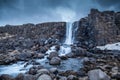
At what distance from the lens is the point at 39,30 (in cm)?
7038

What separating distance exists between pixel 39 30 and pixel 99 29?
2665cm

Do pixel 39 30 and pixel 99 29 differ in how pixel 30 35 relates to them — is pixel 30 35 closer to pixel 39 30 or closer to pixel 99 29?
pixel 39 30

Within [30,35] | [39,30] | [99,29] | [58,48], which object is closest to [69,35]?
[99,29]

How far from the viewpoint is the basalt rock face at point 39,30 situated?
63.1 meters

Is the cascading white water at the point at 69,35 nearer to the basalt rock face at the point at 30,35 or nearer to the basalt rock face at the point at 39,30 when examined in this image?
the basalt rock face at the point at 30,35

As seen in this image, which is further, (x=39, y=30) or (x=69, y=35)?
(x=39, y=30)

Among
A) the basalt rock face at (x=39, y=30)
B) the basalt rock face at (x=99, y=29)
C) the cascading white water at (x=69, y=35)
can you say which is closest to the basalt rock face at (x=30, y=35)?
the basalt rock face at (x=39, y=30)

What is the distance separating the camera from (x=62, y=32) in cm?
6128

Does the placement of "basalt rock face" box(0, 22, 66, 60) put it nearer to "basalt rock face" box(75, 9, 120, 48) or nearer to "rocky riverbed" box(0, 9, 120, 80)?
"rocky riverbed" box(0, 9, 120, 80)

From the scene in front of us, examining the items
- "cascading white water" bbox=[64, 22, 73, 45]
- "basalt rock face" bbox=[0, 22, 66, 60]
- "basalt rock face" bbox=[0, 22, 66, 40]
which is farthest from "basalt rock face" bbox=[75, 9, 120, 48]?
"basalt rock face" bbox=[0, 22, 66, 40]

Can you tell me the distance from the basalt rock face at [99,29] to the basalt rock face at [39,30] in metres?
8.43

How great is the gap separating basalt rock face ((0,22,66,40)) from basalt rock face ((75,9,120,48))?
27.7 feet

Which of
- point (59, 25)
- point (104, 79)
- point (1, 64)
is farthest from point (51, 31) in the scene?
point (104, 79)

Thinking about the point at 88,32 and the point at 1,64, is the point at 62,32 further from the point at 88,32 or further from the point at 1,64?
the point at 1,64
